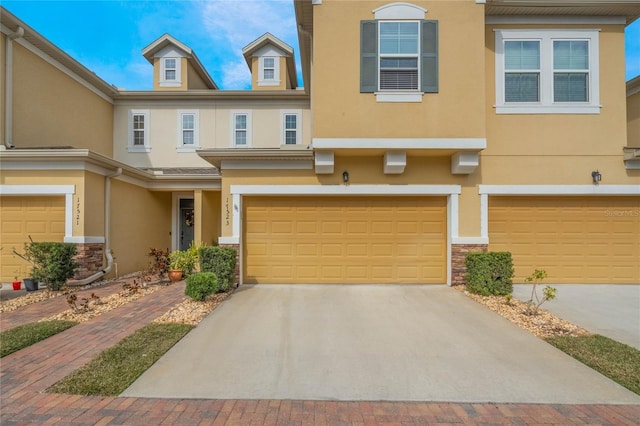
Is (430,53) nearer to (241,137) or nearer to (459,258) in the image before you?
(459,258)

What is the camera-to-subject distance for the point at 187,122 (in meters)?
14.0

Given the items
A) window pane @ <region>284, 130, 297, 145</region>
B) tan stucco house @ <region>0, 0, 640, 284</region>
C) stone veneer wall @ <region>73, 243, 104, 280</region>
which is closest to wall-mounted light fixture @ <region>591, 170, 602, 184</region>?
tan stucco house @ <region>0, 0, 640, 284</region>

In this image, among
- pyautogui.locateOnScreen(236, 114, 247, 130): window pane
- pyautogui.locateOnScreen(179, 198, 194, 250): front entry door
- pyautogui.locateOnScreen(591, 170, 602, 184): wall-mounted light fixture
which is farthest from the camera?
pyautogui.locateOnScreen(236, 114, 247, 130): window pane

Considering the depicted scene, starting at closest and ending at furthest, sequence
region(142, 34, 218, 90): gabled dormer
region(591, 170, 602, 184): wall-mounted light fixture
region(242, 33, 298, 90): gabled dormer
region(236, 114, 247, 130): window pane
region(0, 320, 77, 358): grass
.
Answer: region(0, 320, 77, 358): grass
region(591, 170, 602, 184): wall-mounted light fixture
region(236, 114, 247, 130): window pane
region(142, 34, 218, 90): gabled dormer
region(242, 33, 298, 90): gabled dormer

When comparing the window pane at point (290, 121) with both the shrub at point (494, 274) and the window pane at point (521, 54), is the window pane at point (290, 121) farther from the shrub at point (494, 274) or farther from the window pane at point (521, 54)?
the shrub at point (494, 274)

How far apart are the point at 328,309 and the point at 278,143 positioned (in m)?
8.89

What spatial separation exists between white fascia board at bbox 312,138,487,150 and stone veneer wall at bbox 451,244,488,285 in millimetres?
2361

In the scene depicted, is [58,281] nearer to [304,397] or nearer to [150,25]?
[304,397]

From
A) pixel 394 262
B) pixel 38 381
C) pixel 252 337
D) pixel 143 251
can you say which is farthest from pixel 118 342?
pixel 143 251

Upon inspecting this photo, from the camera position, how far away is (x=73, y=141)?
11781 mm

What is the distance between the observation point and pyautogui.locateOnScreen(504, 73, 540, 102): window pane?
8.30 metres

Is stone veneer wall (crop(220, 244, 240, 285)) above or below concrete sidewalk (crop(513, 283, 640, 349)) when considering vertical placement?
above

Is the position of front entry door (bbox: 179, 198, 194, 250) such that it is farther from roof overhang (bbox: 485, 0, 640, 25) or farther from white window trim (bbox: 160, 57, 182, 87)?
A: roof overhang (bbox: 485, 0, 640, 25)

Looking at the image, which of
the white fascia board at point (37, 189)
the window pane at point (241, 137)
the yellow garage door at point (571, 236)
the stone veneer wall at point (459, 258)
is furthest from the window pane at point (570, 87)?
the white fascia board at point (37, 189)
